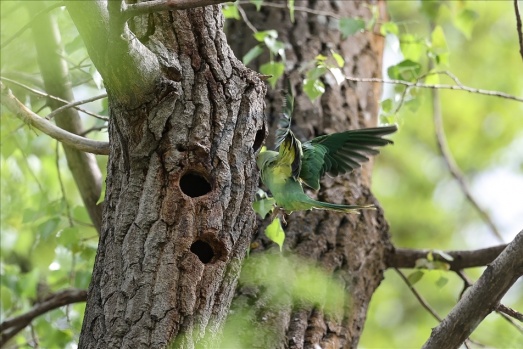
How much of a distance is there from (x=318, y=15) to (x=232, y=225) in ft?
6.43

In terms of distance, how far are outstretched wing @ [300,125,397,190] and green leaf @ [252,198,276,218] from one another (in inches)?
12.5

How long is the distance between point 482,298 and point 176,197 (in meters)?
0.89

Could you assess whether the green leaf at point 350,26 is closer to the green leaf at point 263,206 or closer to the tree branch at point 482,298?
the green leaf at point 263,206

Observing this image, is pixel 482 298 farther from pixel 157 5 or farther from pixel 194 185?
pixel 157 5

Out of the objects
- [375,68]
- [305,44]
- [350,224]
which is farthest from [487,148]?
[350,224]

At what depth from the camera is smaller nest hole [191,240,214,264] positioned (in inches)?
82.8

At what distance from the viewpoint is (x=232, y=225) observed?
2098mm

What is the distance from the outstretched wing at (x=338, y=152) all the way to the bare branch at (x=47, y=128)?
727mm

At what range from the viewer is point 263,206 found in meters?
2.28

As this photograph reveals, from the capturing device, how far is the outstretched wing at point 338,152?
102 inches

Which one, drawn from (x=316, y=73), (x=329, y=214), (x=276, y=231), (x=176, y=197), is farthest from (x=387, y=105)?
(x=176, y=197)

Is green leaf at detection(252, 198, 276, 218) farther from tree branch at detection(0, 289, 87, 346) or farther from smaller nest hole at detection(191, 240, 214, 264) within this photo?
tree branch at detection(0, 289, 87, 346)

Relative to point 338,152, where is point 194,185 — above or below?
below

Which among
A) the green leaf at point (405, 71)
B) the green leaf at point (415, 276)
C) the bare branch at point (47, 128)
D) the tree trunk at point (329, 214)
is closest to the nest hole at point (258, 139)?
the bare branch at point (47, 128)
